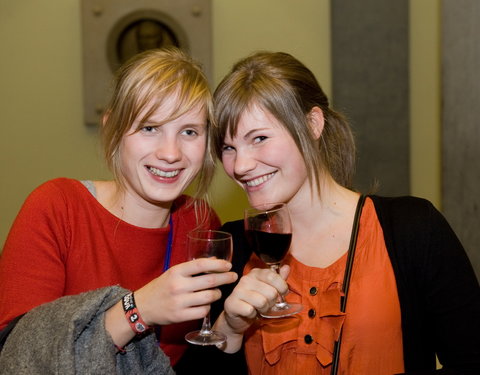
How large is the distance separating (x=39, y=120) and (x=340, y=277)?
3236 millimetres

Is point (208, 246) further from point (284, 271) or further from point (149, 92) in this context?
point (149, 92)

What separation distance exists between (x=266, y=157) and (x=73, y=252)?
0.67m

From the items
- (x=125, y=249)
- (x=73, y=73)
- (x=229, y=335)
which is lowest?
(x=229, y=335)

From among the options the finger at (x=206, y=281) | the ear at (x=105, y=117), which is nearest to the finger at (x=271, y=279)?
the finger at (x=206, y=281)

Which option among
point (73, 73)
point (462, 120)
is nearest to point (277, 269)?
point (462, 120)

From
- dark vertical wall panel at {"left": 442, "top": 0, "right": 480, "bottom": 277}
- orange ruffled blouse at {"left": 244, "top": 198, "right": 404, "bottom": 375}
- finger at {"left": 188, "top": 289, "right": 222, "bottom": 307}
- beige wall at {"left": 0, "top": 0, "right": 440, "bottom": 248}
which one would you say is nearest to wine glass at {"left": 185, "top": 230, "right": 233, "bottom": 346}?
finger at {"left": 188, "top": 289, "right": 222, "bottom": 307}

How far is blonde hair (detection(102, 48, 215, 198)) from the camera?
1725 millimetres

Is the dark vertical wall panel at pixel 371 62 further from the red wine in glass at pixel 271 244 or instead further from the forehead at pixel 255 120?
the red wine in glass at pixel 271 244

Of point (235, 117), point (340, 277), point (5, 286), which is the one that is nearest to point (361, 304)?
point (340, 277)

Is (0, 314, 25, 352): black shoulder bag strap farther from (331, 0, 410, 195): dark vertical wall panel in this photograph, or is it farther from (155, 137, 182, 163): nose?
(331, 0, 410, 195): dark vertical wall panel

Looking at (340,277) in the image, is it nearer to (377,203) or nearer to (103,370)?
(377,203)

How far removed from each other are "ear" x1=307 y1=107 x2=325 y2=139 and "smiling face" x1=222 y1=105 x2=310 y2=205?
0.15 meters

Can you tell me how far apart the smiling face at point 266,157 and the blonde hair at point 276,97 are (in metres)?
0.02

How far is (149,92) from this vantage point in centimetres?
172
